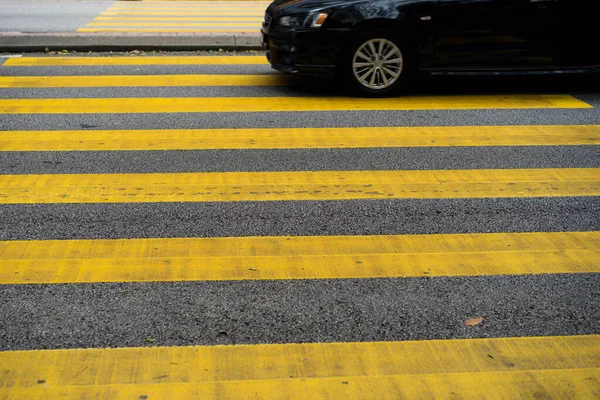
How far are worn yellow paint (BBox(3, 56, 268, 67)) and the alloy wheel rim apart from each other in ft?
8.16

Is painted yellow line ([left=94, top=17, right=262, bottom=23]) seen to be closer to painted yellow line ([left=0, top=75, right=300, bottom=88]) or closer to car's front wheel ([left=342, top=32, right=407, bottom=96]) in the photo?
painted yellow line ([left=0, top=75, right=300, bottom=88])

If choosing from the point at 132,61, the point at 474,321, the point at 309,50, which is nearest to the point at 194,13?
the point at 132,61

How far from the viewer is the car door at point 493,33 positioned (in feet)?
31.7

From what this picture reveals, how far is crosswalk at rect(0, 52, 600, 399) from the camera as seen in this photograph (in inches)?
159

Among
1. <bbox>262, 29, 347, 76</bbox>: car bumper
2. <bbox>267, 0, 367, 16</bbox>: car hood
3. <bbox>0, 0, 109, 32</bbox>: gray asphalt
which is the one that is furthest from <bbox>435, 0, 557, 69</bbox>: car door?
<bbox>0, 0, 109, 32</bbox>: gray asphalt

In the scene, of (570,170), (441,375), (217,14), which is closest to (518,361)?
(441,375)

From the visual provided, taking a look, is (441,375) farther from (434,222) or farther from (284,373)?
(434,222)

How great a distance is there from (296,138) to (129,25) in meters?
8.91

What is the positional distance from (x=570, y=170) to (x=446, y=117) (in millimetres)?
2056

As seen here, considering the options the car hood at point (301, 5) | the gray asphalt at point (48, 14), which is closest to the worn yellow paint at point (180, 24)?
the gray asphalt at point (48, 14)

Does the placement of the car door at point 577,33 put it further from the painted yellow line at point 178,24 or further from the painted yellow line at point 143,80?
the painted yellow line at point 178,24

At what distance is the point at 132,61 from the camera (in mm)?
11961

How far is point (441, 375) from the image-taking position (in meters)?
3.98

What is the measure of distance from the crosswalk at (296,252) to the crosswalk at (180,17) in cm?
627
